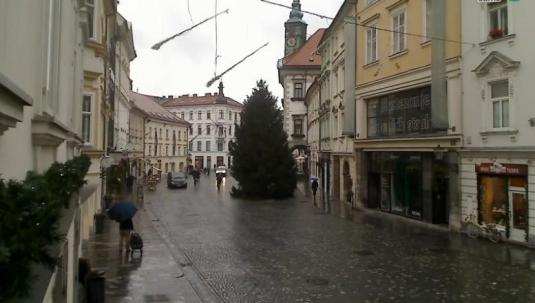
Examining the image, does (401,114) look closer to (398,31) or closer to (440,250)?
(398,31)

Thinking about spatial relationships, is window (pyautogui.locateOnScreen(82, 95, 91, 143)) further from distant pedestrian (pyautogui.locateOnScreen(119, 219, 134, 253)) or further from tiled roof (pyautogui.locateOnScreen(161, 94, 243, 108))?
tiled roof (pyautogui.locateOnScreen(161, 94, 243, 108))

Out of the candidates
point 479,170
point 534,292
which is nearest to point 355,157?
point 479,170

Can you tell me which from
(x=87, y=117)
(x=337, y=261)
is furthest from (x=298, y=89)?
(x=337, y=261)

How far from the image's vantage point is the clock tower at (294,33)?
7923 cm

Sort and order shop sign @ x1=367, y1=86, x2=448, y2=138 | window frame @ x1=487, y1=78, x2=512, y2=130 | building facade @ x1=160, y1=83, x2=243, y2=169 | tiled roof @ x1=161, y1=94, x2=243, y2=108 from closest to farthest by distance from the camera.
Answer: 1. window frame @ x1=487, y1=78, x2=512, y2=130
2. shop sign @ x1=367, y1=86, x2=448, y2=138
3. tiled roof @ x1=161, y1=94, x2=243, y2=108
4. building facade @ x1=160, y1=83, x2=243, y2=169

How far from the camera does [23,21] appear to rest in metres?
3.02

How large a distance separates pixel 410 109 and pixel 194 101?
91568mm

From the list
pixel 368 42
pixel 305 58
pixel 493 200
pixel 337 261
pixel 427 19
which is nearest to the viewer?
pixel 337 261

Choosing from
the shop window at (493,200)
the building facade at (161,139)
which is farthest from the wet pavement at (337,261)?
the building facade at (161,139)

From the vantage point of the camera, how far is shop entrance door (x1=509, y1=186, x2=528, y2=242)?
17.8 meters

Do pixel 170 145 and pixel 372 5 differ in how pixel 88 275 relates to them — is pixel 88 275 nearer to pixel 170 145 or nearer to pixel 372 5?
pixel 372 5

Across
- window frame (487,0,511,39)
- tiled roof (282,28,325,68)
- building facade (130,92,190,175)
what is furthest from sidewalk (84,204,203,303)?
building facade (130,92,190,175)

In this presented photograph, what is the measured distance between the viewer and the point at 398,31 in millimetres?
25078

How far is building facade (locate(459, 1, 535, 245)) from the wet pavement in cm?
146
